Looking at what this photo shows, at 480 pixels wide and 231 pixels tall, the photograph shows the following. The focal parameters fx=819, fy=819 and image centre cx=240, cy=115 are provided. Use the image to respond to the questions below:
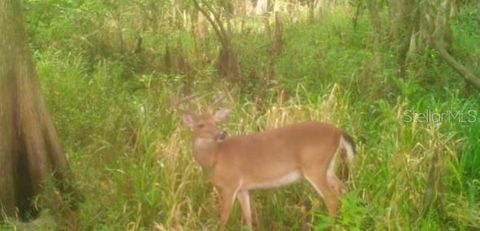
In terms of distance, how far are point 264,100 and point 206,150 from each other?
7.89 ft

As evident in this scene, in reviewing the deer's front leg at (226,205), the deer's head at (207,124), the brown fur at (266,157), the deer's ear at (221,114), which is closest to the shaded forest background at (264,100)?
the deer's front leg at (226,205)

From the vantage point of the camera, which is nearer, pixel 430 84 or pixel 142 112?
pixel 142 112

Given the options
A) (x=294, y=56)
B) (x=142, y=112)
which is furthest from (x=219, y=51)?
(x=142, y=112)

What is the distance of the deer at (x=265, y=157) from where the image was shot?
20.3ft

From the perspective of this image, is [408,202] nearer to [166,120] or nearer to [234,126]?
[234,126]

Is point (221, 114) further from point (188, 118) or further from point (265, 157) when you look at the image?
point (265, 157)

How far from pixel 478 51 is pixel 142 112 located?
467 cm

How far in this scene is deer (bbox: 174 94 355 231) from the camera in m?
6.18

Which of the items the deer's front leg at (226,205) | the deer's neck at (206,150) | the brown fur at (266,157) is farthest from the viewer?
the deer's neck at (206,150)

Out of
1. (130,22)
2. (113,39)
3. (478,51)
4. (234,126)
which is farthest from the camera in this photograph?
(130,22)

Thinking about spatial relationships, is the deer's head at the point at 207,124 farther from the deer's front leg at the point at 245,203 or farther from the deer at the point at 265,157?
the deer's front leg at the point at 245,203

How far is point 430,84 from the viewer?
369 inches

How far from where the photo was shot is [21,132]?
637cm

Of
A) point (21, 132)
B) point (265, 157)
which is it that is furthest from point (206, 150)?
point (21, 132)
